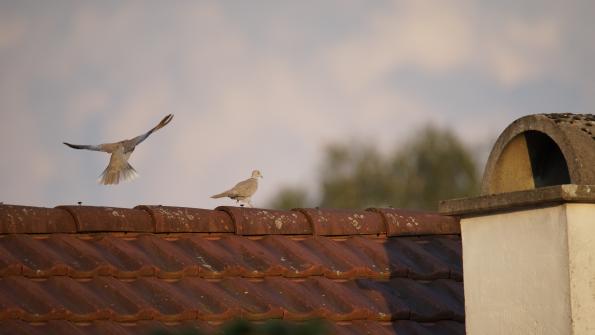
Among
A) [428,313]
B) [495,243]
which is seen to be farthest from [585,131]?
[428,313]

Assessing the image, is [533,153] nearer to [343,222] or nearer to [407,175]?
[343,222]

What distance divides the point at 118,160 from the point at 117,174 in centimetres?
33

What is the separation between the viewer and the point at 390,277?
7023 mm

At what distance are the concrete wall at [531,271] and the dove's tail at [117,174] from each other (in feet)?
30.3

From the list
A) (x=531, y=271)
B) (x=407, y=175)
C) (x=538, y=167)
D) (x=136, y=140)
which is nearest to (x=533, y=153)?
(x=538, y=167)

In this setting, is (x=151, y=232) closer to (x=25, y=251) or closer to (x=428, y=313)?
(x=25, y=251)

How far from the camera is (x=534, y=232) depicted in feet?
16.4

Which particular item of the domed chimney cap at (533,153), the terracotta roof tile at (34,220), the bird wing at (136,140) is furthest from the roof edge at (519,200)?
the bird wing at (136,140)

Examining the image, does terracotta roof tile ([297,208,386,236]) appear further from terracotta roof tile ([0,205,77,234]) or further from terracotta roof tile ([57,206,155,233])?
terracotta roof tile ([0,205,77,234])

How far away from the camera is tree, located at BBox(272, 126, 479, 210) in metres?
37.8

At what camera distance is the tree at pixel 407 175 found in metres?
37.8

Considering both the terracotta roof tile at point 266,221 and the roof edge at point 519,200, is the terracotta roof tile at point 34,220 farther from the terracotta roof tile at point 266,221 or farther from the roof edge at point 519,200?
the roof edge at point 519,200

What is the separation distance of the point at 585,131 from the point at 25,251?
9.30 feet

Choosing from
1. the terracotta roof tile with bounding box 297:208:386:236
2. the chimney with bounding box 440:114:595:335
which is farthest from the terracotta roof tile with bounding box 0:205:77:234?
Answer: the chimney with bounding box 440:114:595:335
